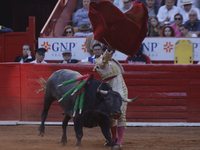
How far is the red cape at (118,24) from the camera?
4.26m

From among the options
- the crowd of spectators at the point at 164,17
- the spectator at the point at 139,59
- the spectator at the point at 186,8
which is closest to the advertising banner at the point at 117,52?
the crowd of spectators at the point at 164,17

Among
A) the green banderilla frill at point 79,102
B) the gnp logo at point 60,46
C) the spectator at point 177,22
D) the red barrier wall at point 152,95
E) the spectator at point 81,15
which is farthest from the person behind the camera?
the spectator at point 81,15

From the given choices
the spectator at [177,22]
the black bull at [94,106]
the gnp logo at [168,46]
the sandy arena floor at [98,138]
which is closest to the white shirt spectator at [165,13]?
the spectator at [177,22]

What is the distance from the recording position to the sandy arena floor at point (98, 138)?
16.2 feet

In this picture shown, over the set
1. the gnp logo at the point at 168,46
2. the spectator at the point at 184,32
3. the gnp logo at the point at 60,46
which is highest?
the spectator at the point at 184,32

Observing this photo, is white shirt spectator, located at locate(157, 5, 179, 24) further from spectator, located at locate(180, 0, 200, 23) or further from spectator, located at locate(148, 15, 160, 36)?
spectator, located at locate(148, 15, 160, 36)

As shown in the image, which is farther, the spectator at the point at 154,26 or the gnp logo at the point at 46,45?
the gnp logo at the point at 46,45

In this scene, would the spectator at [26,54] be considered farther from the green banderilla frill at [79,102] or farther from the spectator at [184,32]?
the green banderilla frill at [79,102]

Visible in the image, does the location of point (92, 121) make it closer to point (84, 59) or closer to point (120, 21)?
point (120, 21)

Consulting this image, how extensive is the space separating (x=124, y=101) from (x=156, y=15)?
16.1 feet

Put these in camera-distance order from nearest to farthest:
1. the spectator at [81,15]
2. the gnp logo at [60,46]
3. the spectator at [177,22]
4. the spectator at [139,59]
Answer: the spectator at [139,59] → the spectator at [177,22] → the gnp logo at [60,46] → the spectator at [81,15]

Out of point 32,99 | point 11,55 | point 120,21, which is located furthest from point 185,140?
point 11,55

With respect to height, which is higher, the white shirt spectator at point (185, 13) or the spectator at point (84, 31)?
the white shirt spectator at point (185, 13)

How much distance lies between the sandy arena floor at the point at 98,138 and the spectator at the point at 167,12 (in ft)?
10.4
